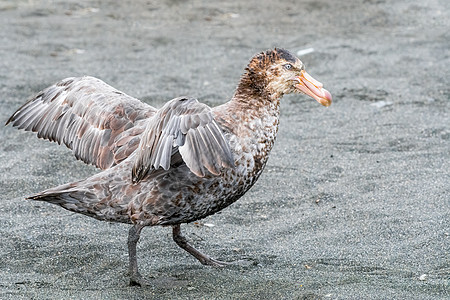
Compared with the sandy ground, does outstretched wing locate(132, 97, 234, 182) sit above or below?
above

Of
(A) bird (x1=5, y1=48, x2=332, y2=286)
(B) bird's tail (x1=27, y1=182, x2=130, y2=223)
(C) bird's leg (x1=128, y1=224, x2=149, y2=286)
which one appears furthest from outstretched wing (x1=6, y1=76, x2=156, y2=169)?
(C) bird's leg (x1=128, y1=224, x2=149, y2=286)

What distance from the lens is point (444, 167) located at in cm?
661

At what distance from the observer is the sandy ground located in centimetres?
496

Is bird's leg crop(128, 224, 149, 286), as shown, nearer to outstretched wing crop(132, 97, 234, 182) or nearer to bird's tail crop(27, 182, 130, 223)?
bird's tail crop(27, 182, 130, 223)

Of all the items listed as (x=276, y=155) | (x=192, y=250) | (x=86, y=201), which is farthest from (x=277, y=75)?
(x=276, y=155)

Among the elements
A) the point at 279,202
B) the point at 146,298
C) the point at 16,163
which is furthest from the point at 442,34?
the point at 146,298

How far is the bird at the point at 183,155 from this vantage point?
14.3 feet

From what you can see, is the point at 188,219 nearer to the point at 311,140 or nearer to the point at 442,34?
the point at 311,140

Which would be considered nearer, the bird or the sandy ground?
the bird

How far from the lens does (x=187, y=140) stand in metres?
4.30

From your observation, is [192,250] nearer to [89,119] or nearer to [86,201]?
[86,201]

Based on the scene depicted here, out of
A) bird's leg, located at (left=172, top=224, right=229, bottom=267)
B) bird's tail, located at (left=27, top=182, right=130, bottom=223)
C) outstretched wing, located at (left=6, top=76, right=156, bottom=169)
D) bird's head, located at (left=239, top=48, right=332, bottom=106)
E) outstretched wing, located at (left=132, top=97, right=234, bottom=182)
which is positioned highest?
bird's head, located at (left=239, top=48, right=332, bottom=106)

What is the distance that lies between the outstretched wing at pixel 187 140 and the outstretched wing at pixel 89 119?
2.62 feet

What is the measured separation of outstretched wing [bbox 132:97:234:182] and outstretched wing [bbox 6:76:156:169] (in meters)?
0.80
